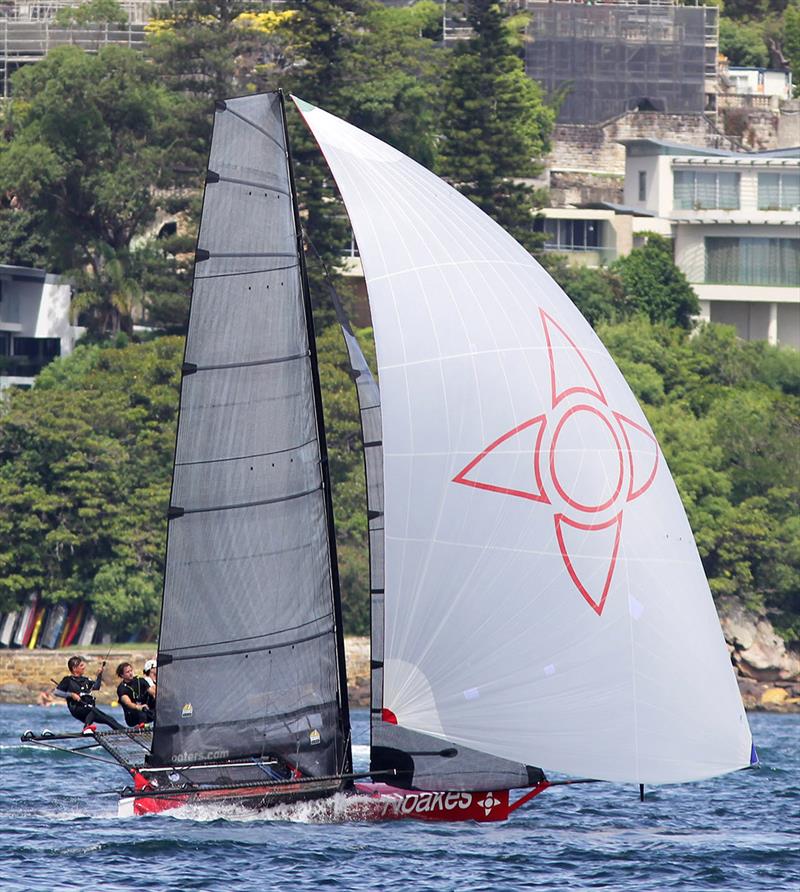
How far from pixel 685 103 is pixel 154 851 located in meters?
77.5

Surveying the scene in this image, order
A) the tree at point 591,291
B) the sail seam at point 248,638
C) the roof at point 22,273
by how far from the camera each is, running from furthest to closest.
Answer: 1. the tree at point 591,291
2. the roof at point 22,273
3. the sail seam at point 248,638

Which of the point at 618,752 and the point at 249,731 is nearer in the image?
the point at 618,752

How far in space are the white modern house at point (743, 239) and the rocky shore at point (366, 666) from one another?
17.3m

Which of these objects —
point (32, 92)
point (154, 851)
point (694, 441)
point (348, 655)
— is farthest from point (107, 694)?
point (154, 851)

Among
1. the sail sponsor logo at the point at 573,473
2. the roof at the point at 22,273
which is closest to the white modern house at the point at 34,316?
the roof at the point at 22,273

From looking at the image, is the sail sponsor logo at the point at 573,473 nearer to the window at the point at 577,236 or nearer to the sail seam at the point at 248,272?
the sail seam at the point at 248,272

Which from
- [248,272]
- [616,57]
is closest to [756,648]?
[248,272]

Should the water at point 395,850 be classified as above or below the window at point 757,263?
below

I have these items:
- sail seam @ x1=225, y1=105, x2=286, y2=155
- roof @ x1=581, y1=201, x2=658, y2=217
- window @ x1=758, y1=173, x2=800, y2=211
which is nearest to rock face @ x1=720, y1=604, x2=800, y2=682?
window @ x1=758, y1=173, x2=800, y2=211

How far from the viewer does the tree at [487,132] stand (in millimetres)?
67438

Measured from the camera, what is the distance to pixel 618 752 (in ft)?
69.0

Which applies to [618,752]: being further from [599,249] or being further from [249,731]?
[599,249]

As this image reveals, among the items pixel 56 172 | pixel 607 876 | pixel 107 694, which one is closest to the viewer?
pixel 607 876

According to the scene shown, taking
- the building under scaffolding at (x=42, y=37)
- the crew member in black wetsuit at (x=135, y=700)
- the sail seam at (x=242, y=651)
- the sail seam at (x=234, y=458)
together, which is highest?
the building under scaffolding at (x=42, y=37)
